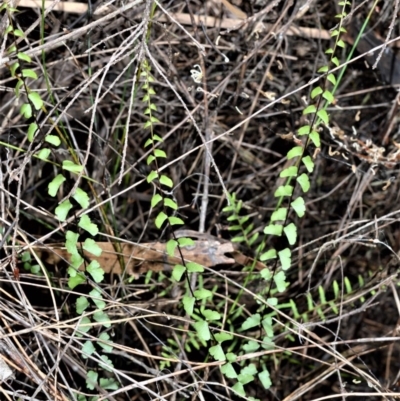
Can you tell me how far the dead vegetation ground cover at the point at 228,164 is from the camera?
177 centimetres

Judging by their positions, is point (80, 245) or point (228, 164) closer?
point (80, 245)

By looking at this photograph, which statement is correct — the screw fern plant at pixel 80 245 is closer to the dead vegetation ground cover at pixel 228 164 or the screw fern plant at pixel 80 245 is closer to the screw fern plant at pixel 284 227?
the dead vegetation ground cover at pixel 228 164

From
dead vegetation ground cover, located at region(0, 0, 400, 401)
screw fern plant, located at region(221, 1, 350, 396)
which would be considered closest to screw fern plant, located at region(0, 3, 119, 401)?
dead vegetation ground cover, located at region(0, 0, 400, 401)

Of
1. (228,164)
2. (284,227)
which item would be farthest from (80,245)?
(228,164)

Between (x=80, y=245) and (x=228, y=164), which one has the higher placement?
(x=80, y=245)

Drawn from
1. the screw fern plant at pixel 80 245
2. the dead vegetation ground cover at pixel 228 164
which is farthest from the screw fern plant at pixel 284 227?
the screw fern plant at pixel 80 245

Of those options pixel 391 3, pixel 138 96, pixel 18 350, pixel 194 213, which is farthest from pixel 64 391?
pixel 391 3

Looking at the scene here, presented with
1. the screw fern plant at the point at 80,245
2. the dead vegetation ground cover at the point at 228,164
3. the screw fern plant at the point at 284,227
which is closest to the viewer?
the screw fern plant at the point at 80,245

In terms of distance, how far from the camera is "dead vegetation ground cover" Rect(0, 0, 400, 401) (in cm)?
177

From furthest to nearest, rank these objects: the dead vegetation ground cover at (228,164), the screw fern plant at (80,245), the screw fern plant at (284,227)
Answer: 1. the dead vegetation ground cover at (228,164)
2. the screw fern plant at (284,227)
3. the screw fern plant at (80,245)

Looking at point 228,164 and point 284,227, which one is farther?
point 228,164

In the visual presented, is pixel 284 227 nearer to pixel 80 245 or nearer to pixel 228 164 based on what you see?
pixel 80 245

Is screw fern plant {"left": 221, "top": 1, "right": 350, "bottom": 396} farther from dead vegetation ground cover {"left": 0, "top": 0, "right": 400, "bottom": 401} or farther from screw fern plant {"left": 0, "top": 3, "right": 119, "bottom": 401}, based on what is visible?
screw fern plant {"left": 0, "top": 3, "right": 119, "bottom": 401}

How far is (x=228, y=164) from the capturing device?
6.97 feet
